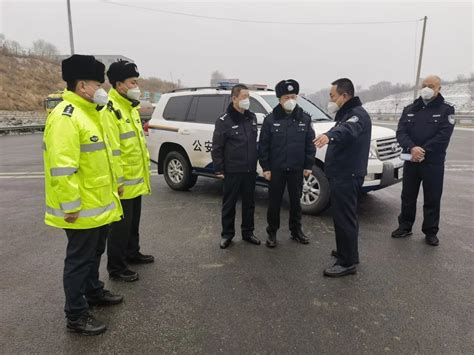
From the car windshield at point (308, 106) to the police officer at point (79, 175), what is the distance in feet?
11.5

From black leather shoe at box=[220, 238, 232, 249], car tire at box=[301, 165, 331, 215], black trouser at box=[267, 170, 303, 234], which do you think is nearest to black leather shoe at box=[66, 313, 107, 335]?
black leather shoe at box=[220, 238, 232, 249]

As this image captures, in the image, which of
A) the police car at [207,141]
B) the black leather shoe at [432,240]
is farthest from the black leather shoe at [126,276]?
the black leather shoe at [432,240]

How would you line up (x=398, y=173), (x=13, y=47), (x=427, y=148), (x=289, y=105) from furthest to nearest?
(x=13, y=47)
(x=398, y=173)
(x=427, y=148)
(x=289, y=105)

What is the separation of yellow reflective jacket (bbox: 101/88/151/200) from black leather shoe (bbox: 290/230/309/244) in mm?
1984

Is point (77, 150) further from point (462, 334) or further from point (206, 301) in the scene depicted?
point (462, 334)

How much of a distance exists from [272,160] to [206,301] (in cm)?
186

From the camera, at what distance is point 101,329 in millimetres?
2643

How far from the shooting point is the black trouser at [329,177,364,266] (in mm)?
3512

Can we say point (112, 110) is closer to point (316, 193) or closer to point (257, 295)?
point (257, 295)

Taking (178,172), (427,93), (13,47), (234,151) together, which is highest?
(13,47)

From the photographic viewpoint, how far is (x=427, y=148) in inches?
166

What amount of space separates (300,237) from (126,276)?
2125 millimetres

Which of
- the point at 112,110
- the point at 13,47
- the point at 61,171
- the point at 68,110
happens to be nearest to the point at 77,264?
the point at 61,171

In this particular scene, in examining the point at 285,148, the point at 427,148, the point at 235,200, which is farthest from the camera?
the point at 235,200
